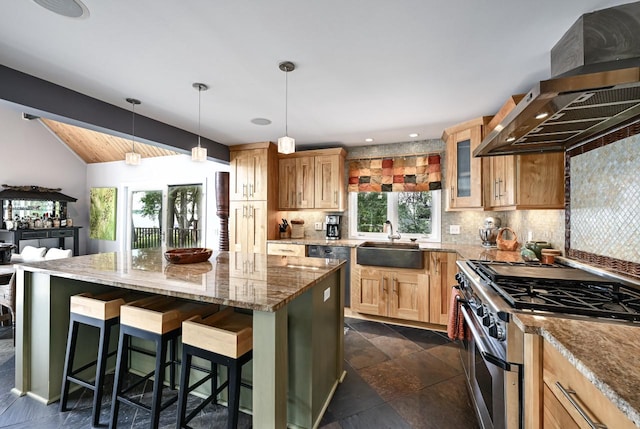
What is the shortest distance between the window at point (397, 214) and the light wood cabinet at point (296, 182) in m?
0.67

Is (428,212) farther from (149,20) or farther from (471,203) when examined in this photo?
(149,20)

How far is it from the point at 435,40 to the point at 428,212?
2542 millimetres

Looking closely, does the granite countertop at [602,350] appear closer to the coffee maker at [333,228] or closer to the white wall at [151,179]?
the coffee maker at [333,228]

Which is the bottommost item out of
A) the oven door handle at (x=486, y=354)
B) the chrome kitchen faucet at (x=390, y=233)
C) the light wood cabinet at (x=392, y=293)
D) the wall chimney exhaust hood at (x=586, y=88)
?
the light wood cabinet at (x=392, y=293)

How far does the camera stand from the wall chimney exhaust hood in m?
1.00

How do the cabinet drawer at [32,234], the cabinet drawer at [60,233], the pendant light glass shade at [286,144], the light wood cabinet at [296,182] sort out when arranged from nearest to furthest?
1. the pendant light glass shade at [286,144]
2. the light wood cabinet at [296,182]
3. the cabinet drawer at [32,234]
4. the cabinet drawer at [60,233]

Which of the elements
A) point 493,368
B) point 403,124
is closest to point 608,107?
point 493,368

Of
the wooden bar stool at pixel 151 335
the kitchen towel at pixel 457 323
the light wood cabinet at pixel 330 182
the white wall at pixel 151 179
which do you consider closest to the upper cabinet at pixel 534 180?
the kitchen towel at pixel 457 323

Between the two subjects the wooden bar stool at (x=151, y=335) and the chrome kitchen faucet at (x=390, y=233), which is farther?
the chrome kitchen faucet at (x=390, y=233)

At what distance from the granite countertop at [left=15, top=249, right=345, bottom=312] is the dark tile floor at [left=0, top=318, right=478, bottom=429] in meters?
0.90

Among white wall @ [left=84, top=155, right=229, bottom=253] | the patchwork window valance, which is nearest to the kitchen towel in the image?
the patchwork window valance

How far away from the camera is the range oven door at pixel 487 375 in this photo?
1178 mm

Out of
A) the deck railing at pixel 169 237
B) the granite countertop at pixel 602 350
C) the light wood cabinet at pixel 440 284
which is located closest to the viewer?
the granite countertop at pixel 602 350

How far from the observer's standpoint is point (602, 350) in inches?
31.7
